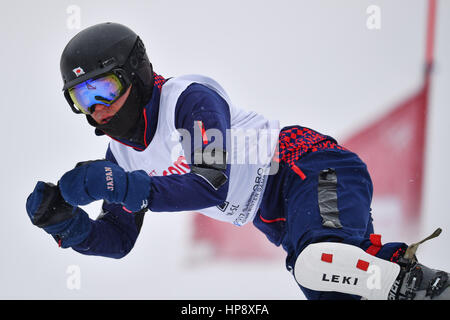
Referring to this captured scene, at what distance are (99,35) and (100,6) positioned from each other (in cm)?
200

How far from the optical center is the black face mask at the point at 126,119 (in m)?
2.49

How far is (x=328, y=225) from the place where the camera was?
2266 mm

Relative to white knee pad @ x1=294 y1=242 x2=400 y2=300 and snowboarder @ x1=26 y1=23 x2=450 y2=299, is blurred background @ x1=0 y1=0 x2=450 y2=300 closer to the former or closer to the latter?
snowboarder @ x1=26 y1=23 x2=450 y2=299

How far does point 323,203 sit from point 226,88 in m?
2.11

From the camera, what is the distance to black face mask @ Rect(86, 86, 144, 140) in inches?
98.1

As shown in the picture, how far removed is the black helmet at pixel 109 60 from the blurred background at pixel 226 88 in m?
1.64

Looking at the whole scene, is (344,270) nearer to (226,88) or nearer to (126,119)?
(126,119)

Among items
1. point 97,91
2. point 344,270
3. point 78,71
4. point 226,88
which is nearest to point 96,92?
point 97,91

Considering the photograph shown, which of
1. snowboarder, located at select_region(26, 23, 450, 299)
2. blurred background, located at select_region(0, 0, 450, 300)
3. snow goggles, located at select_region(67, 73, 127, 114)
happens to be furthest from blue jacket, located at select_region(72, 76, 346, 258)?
blurred background, located at select_region(0, 0, 450, 300)

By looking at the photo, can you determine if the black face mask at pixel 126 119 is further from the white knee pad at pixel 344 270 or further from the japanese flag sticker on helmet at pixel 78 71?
the white knee pad at pixel 344 270

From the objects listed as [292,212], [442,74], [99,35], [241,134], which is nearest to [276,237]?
[292,212]

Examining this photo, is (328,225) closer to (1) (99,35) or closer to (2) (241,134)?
(2) (241,134)

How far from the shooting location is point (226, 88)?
14.1ft

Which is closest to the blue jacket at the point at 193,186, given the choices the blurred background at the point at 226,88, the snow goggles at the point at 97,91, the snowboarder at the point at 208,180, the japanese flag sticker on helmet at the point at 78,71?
the snowboarder at the point at 208,180
